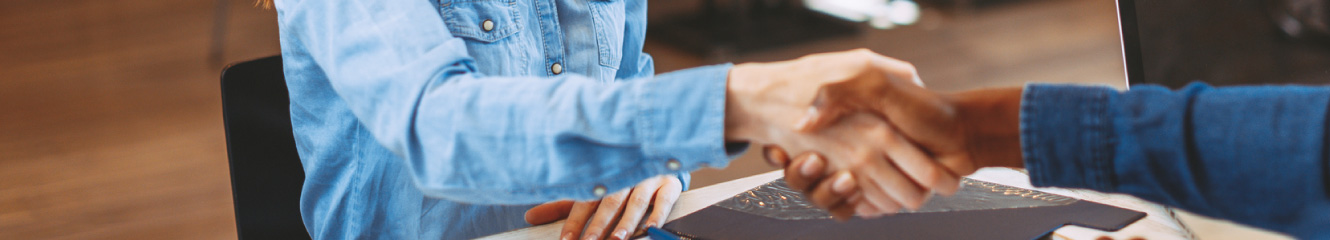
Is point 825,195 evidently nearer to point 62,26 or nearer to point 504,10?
point 504,10

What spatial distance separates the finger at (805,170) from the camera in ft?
2.79

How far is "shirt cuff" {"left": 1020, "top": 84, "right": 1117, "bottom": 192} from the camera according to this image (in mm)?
756

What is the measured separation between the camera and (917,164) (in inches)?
32.7

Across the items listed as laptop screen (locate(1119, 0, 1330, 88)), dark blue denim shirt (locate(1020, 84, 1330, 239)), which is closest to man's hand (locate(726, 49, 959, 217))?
dark blue denim shirt (locate(1020, 84, 1330, 239))

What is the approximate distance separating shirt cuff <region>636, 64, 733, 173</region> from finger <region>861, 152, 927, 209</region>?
157 millimetres

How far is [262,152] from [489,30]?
13.0 inches

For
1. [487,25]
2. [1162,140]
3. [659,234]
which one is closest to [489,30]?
[487,25]

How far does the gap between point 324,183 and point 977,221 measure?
2.37 feet

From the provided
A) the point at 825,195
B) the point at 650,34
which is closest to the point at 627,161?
the point at 825,195

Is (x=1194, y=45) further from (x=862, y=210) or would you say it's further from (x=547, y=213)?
(x=547, y=213)

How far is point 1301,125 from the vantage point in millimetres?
687

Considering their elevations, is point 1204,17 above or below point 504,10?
below

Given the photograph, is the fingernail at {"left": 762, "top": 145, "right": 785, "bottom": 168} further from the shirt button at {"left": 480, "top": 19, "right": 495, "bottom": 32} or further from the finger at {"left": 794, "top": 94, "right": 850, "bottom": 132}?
the shirt button at {"left": 480, "top": 19, "right": 495, "bottom": 32}

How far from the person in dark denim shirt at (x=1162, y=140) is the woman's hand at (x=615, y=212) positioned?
9.3 inches
